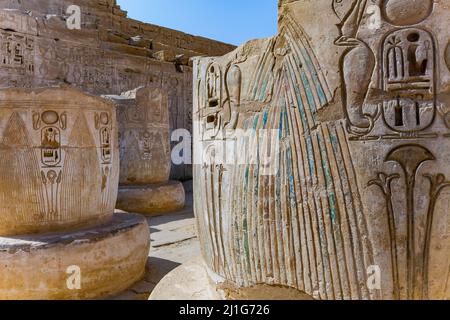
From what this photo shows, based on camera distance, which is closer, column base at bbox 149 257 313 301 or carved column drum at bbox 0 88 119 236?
column base at bbox 149 257 313 301

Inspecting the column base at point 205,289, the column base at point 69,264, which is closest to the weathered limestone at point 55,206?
the column base at point 69,264

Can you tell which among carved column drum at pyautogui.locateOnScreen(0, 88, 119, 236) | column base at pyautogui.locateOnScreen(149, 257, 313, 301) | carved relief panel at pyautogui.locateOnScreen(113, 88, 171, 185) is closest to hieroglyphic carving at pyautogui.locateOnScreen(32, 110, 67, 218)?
carved column drum at pyautogui.locateOnScreen(0, 88, 119, 236)

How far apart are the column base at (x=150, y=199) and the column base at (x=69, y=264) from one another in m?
2.72

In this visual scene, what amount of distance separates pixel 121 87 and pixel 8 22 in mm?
2619

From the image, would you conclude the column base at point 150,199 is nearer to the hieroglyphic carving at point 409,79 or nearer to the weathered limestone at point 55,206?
the weathered limestone at point 55,206

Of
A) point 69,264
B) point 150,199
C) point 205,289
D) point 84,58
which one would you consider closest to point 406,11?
point 205,289

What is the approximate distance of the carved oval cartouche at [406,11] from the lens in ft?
4.96

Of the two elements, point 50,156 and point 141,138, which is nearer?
point 50,156

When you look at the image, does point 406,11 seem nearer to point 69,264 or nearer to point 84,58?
point 69,264

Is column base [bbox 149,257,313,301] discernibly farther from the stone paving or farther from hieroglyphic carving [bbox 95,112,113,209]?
hieroglyphic carving [bbox 95,112,113,209]

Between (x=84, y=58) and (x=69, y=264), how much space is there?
6.47 meters

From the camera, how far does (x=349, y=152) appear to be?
1.60m

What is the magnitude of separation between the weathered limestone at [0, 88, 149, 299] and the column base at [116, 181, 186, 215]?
2.59 m

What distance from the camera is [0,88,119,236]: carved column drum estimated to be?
3.08 metres
